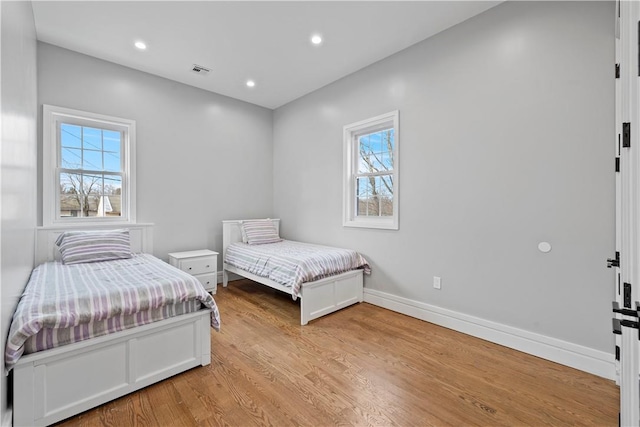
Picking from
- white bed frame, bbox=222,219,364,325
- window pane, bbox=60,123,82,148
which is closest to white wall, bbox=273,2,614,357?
white bed frame, bbox=222,219,364,325

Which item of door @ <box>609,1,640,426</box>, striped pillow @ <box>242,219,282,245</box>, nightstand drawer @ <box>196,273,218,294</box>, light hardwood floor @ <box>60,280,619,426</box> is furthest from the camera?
striped pillow @ <box>242,219,282,245</box>

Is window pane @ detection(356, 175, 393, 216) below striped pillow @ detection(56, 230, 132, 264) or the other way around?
the other way around

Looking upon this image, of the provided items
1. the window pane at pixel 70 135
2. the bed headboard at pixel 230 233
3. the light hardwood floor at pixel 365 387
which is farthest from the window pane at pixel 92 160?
the light hardwood floor at pixel 365 387

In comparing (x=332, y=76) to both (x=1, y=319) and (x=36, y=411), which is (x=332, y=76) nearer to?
(x=1, y=319)

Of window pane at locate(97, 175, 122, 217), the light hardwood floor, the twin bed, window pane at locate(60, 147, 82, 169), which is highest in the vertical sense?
window pane at locate(60, 147, 82, 169)

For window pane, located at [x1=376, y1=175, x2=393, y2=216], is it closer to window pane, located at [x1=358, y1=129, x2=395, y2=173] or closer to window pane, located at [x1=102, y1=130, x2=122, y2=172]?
window pane, located at [x1=358, y1=129, x2=395, y2=173]

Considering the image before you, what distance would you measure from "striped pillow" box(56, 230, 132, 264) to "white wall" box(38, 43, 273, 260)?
0.50 metres

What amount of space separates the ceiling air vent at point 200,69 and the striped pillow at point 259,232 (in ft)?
6.88

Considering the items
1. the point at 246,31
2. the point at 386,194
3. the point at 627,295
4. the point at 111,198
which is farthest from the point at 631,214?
the point at 111,198

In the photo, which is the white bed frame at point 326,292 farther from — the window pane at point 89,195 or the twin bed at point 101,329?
the window pane at point 89,195

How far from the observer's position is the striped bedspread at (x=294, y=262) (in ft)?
9.55

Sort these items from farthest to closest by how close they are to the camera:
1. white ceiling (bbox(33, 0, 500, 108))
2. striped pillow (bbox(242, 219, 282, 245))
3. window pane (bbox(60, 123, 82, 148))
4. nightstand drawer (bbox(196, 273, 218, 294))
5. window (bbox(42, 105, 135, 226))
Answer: striped pillow (bbox(242, 219, 282, 245)) < nightstand drawer (bbox(196, 273, 218, 294)) < window pane (bbox(60, 123, 82, 148)) < window (bbox(42, 105, 135, 226)) < white ceiling (bbox(33, 0, 500, 108))

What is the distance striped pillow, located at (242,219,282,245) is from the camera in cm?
419

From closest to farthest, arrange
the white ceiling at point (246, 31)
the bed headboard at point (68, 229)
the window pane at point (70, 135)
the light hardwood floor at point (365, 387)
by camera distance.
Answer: the light hardwood floor at point (365, 387) < the white ceiling at point (246, 31) < the bed headboard at point (68, 229) < the window pane at point (70, 135)
